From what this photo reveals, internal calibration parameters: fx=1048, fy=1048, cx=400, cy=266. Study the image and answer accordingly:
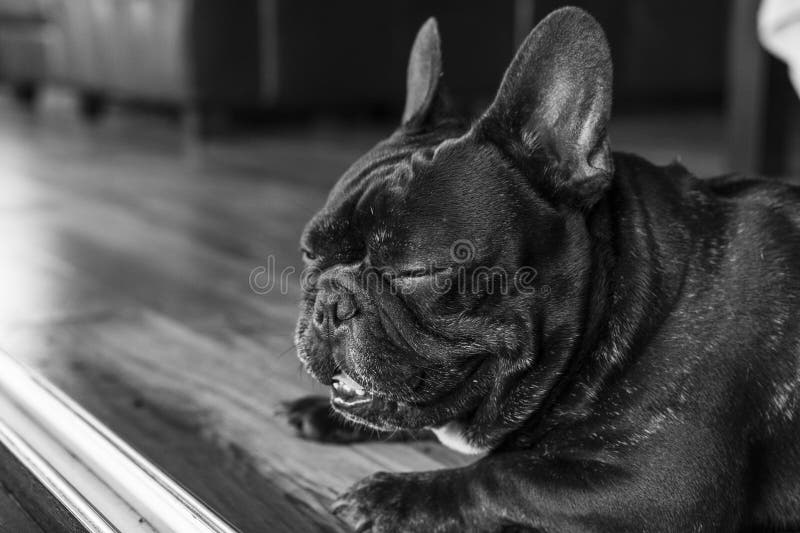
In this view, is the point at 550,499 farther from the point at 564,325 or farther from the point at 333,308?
the point at 333,308

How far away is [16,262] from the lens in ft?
7.71

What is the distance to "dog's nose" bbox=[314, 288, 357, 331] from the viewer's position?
113 cm

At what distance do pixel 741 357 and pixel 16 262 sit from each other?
1.76 meters

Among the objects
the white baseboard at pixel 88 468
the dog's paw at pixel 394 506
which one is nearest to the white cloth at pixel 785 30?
the dog's paw at pixel 394 506

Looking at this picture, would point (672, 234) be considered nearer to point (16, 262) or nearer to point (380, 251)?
point (380, 251)

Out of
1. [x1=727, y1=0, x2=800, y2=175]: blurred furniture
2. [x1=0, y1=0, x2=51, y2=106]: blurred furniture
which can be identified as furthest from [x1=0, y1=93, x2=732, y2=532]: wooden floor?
[x1=0, y1=0, x2=51, y2=106]: blurred furniture

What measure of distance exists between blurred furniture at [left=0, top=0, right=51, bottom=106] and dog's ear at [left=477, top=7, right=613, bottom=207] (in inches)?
206

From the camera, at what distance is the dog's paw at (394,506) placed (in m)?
1.07

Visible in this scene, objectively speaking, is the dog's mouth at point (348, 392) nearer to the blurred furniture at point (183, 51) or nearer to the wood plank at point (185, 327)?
the wood plank at point (185, 327)

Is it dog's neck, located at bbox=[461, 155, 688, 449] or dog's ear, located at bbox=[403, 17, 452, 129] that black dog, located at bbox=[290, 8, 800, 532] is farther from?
dog's ear, located at bbox=[403, 17, 452, 129]

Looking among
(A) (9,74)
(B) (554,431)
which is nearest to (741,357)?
(B) (554,431)

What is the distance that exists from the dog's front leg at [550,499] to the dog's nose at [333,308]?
19cm

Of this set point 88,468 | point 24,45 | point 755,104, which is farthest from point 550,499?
point 24,45

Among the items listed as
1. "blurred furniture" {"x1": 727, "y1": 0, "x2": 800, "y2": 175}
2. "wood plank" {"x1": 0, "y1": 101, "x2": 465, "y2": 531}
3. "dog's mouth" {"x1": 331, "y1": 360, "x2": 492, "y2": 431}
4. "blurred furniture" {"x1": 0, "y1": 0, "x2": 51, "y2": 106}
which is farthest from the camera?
"blurred furniture" {"x1": 0, "y1": 0, "x2": 51, "y2": 106}
